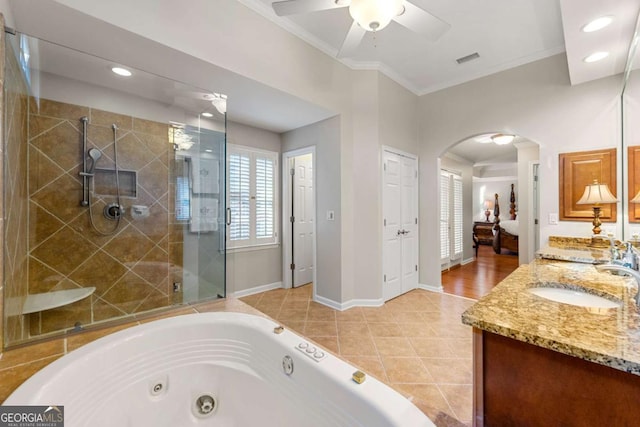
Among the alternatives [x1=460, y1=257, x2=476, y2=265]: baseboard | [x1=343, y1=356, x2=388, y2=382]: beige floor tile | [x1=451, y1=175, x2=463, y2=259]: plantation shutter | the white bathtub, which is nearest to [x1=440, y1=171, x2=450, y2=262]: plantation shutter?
[x1=451, y1=175, x2=463, y2=259]: plantation shutter

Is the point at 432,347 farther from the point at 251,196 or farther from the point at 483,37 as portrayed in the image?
the point at 483,37

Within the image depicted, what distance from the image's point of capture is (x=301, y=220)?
4062mm

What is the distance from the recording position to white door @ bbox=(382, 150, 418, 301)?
11.1 feet

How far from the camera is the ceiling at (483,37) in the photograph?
190 centimetres

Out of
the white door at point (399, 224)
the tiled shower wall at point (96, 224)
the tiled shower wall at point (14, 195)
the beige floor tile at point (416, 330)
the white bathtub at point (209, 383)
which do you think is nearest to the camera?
the white bathtub at point (209, 383)

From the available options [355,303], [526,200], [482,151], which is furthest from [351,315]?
[482,151]

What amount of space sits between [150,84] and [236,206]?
1605 mm

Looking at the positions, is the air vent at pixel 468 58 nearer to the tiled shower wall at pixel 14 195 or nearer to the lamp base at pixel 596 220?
the lamp base at pixel 596 220

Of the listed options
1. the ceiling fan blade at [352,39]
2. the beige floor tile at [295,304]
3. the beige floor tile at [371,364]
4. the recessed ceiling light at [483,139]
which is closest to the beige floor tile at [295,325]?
the beige floor tile at [295,304]

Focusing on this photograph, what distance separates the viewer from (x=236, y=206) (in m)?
3.49

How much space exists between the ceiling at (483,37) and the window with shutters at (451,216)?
2197mm

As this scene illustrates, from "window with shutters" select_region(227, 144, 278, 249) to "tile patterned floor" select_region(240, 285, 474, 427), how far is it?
2.70 feet

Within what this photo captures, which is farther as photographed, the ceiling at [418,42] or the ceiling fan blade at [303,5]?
the ceiling at [418,42]

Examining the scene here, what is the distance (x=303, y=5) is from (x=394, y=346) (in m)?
2.64
